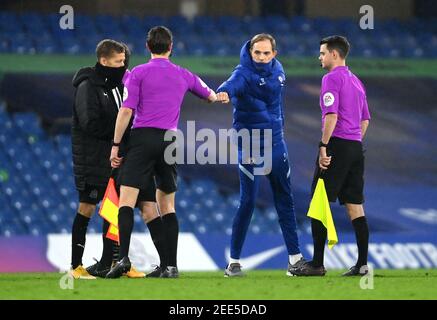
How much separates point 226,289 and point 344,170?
158 cm

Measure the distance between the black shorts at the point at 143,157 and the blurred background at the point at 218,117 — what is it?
20.4ft

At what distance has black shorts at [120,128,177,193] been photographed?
7703 millimetres

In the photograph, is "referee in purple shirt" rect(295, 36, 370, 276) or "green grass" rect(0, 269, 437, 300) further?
"referee in purple shirt" rect(295, 36, 370, 276)

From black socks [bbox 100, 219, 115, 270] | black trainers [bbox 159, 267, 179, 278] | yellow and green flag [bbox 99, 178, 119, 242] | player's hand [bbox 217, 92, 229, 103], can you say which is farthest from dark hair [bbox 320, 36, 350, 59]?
black socks [bbox 100, 219, 115, 270]

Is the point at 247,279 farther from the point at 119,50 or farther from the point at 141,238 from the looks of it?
the point at 141,238

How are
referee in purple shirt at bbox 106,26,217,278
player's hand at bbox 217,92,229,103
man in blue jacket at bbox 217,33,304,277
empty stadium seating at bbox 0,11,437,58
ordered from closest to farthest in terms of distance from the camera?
1. referee in purple shirt at bbox 106,26,217,278
2. player's hand at bbox 217,92,229,103
3. man in blue jacket at bbox 217,33,304,277
4. empty stadium seating at bbox 0,11,437,58

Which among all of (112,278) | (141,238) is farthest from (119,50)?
(141,238)

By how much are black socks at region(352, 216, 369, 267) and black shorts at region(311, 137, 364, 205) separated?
15 centimetres

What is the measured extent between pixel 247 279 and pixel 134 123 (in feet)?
4.38

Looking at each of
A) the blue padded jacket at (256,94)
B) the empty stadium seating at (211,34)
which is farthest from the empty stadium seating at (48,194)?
the blue padded jacket at (256,94)

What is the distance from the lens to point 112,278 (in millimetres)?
7684

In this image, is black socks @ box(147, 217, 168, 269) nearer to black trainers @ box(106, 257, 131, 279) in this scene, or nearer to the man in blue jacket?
black trainers @ box(106, 257, 131, 279)

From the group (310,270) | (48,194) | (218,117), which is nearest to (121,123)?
(310,270)

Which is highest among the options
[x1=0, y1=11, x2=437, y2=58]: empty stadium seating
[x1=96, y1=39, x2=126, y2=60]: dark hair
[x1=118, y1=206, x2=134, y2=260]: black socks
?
[x1=96, y1=39, x2=126, y2=60]: dark hair
